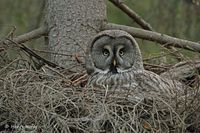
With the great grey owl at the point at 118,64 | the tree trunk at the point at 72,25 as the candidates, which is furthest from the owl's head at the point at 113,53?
the tree trunk at the point at 72,25

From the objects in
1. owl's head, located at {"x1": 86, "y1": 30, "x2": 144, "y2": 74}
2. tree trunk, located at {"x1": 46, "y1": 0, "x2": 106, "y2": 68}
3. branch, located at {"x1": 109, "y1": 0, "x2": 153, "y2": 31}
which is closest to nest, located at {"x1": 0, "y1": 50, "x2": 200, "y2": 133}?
owl's head, located at {"x1": 86, "y1": 30, "x2": 144, "y2": 74}

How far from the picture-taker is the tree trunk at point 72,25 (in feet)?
27.2

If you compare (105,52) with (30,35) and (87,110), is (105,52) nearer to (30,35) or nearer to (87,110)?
(30,35)

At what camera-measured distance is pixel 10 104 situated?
22.7ft

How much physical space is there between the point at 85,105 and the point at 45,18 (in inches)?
76.4

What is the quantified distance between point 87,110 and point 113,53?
1.05m

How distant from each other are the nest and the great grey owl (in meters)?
0.46

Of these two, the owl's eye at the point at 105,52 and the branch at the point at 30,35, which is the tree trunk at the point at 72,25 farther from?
the owl's eye at the point at 105,52

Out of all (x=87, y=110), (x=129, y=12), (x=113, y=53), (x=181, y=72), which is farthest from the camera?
(x=129, y=12)

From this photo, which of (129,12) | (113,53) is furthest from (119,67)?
(129,12)

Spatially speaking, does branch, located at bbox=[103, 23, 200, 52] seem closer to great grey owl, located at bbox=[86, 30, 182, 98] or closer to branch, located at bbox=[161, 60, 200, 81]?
branch, located at bbox=[161, 60, 200, 81]

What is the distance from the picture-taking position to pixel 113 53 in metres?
7.73

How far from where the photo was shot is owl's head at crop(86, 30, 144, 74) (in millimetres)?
7723

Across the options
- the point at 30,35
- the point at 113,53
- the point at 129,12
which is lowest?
the point at 113,53
